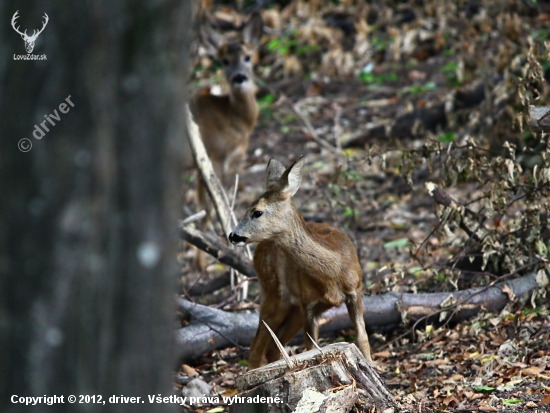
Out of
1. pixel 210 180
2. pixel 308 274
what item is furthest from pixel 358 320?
pixel 210 180

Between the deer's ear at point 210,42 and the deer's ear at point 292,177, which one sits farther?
the deer's ear at point 210,42

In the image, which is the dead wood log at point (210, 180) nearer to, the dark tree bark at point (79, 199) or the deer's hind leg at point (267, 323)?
the deer's hind leg at point (267, 323)

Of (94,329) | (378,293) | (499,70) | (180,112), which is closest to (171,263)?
(94,329)

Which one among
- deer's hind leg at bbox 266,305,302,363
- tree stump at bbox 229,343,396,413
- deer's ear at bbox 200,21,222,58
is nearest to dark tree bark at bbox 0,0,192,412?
tree stump at bbox 229,343,396,413

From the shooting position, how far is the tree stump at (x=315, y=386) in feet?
14.4

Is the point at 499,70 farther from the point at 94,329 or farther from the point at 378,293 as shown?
the point at 94,329

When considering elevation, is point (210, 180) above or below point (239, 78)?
below

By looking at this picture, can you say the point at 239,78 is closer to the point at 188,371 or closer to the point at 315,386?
the point at 188,371

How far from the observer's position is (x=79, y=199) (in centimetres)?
226

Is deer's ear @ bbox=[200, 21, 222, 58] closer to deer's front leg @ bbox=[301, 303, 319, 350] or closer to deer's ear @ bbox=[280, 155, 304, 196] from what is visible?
deer's ear @ bbox=[280, 155, 304, 196]

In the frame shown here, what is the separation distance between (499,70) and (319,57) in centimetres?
476

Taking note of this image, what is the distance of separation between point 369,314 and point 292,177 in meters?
1.46

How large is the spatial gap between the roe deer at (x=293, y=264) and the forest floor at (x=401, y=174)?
0.62 meters

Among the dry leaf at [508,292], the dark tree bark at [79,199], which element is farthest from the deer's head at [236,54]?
the dark tree bark at [79,199]
